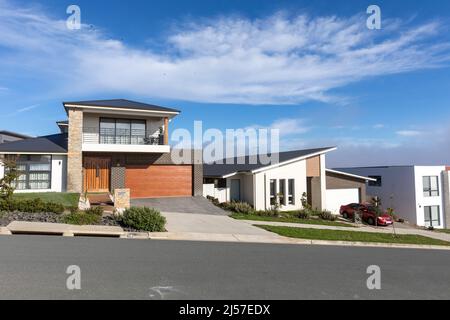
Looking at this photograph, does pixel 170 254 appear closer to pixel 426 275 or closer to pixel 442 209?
pixel 426 275

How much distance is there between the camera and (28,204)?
42.3ft

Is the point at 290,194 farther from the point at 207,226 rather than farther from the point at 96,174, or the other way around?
the point at 96,174

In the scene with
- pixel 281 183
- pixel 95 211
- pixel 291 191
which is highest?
pixel 281 183

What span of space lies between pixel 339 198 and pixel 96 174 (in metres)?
19.9

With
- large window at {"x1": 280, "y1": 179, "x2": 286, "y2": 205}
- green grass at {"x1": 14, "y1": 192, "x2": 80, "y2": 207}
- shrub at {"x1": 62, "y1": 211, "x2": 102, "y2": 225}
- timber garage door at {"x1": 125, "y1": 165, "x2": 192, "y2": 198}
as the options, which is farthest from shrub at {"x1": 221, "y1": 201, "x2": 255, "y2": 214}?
shrub at {"x1": 62, "y1": 211, "x2": 102, "y2": 225}

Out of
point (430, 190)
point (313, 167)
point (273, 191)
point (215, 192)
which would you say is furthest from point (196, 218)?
point (430, 190)

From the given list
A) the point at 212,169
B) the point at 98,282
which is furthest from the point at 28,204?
the point at 212,169

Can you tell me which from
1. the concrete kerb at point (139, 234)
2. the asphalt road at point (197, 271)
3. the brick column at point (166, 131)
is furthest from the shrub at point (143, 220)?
the brick column at point (166, 131)

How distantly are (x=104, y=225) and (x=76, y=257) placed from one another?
178 inches

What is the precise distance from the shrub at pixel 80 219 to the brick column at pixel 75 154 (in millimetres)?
7538

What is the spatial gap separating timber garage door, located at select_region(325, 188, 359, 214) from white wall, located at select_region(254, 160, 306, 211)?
361 cm

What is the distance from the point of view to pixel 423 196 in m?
30.4

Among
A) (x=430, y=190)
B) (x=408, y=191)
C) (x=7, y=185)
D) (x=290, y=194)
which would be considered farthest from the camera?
(x=430, y=190)

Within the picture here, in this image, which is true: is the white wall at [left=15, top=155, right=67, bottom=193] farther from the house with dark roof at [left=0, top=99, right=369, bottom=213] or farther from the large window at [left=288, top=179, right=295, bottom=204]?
the large window at [left=288, top=179, right=295, bottom=204]
